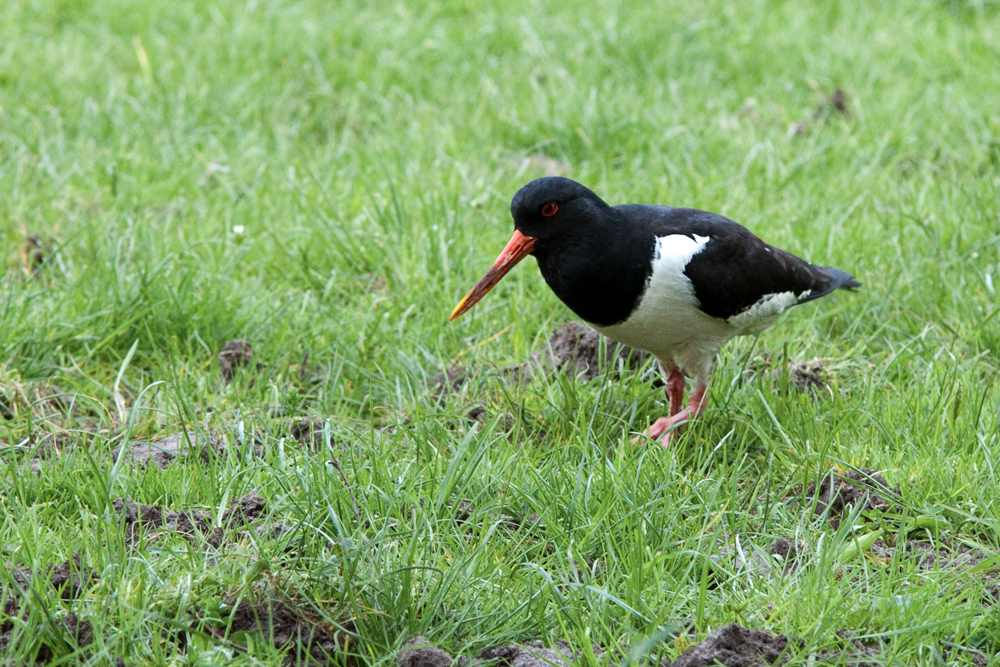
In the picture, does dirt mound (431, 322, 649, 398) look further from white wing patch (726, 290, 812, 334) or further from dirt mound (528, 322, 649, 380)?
white wing patch (726, 290, 812, 334)

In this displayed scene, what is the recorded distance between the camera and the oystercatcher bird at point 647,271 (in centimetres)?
386

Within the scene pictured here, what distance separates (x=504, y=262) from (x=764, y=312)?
3.49 ft

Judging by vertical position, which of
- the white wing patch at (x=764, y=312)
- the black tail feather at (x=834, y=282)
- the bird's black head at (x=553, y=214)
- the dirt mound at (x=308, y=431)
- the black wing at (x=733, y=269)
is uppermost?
the bird's black head at (x=553, y=214)

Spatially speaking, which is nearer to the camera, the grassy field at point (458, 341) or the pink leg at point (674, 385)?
the grassy field at point (458, 341)

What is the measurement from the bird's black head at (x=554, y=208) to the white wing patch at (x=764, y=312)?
2.31 ft

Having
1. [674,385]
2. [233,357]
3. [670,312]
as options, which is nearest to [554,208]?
[670,312]

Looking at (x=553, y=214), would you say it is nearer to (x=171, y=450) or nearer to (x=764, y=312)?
(x=764, y=312)

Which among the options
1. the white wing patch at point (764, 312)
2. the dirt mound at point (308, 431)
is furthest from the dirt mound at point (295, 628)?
the white wing patch at point (764, 312)

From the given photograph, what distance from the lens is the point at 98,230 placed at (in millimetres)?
5141

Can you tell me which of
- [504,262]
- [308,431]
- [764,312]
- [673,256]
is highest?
[673,256]

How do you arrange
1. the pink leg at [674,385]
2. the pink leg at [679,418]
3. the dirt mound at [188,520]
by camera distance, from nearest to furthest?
the dirt mound at [188,520], the pink leg at [679,418], the pink leg at [674,385]

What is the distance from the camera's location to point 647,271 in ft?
12.7

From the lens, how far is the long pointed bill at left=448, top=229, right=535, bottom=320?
3996mm

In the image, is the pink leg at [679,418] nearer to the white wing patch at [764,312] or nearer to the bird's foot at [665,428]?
the bird's foot at [665,428]
